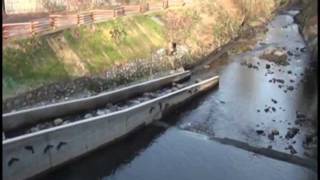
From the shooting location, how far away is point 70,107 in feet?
83.8

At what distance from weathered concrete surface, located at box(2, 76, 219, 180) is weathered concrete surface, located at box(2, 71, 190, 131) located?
7.76 ft

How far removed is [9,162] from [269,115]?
17.8 m

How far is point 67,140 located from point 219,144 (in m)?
8.48

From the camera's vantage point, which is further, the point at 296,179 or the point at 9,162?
the point at 296,179

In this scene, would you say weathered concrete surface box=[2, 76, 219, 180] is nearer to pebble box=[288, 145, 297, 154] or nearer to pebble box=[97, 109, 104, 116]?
pebble box=[97, 109, 104, 116]

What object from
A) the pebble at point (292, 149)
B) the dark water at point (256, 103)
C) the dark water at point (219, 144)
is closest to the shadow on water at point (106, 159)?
the dark water at point (219, 144)

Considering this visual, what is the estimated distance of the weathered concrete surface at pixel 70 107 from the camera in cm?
2236

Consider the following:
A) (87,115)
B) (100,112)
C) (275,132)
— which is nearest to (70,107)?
(87,115)

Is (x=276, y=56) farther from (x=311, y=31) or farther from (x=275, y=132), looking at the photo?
(x=275, y=132)

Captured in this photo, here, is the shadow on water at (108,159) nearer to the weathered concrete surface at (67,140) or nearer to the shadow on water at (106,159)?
the shadow on water at (106,159)

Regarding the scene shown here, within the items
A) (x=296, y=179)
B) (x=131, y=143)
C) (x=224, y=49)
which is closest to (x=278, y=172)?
(x=296, y=179)

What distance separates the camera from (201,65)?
43.0 m

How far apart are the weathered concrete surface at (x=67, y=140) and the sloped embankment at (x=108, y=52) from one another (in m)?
3.80

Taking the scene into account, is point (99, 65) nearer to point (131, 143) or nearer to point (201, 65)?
point (131, 143)
